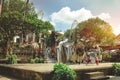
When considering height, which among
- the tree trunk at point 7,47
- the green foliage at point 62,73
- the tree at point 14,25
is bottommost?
the green foliage at point 62,73

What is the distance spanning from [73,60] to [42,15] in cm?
2782

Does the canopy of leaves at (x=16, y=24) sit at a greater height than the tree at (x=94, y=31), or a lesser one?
lesser

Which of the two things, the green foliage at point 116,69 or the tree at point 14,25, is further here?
the tree at point 14,25

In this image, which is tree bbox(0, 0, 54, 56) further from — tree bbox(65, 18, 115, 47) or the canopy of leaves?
tree bbox(65, 18, 115, 47)

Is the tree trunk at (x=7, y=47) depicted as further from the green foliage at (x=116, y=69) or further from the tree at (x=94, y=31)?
the tree at (x=94, y=31)

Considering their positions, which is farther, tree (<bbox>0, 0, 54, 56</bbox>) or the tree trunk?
the tree trunk

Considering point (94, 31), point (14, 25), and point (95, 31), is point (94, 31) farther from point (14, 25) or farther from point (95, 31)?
point (14, 25)

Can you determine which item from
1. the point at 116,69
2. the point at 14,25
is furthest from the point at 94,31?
the point at 116,69

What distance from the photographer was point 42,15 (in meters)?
50.2

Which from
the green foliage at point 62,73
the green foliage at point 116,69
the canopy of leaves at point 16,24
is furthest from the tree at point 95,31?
the green foliage at point 62,73

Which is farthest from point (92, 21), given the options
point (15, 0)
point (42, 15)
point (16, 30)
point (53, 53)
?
point (16, 30)

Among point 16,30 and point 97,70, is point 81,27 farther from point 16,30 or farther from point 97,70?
point 97,70

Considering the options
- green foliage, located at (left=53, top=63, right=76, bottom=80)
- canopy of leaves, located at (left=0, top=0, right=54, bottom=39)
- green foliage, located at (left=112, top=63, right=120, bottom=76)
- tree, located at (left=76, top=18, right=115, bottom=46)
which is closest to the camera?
green foliage, located at (left=53, top=63, right=76, bottom=80)

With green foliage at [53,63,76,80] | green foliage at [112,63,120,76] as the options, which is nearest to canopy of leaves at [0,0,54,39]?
green foliage at [112,63,120,76]
